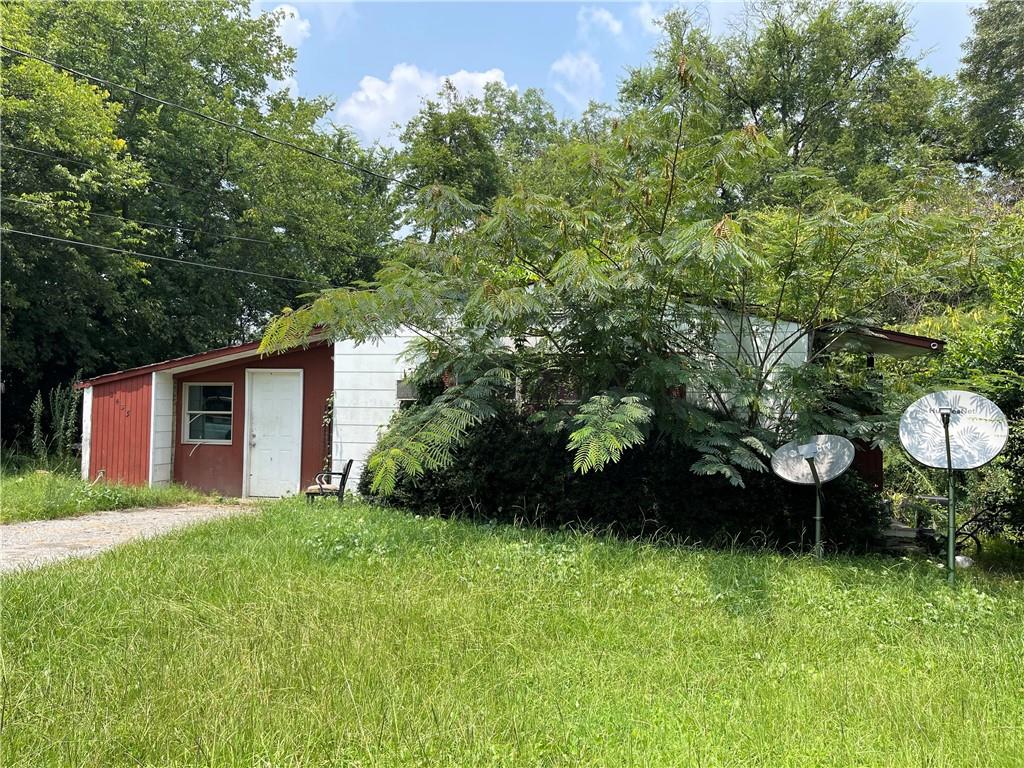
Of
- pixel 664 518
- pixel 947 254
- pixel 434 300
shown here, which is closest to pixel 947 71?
pixel 947 254

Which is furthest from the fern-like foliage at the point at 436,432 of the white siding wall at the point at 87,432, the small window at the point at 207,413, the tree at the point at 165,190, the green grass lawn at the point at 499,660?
the tree at the point at 165,190

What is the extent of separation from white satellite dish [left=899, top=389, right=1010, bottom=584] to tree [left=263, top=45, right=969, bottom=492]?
1.87 feet

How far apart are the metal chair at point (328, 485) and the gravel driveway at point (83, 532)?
95 cm

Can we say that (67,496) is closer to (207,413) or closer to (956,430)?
(207,413)

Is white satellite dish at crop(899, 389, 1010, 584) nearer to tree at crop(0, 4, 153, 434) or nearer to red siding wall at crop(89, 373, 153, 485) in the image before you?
red siding wall at crop(89, 373, 153, 485)

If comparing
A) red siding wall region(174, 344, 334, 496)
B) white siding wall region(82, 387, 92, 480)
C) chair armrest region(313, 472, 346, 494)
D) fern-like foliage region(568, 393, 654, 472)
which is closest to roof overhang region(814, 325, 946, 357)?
fern-like foliage region(568, 393, 654, 472)

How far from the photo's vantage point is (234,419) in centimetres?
1023

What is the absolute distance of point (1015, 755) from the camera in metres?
2.67

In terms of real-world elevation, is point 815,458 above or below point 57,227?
below

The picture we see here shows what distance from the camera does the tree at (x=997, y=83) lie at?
1546 centimetres

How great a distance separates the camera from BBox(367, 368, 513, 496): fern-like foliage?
5.16 metres

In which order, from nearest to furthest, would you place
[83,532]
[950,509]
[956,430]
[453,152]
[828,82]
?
[950,509]
[956,430]
[83,532]
[828,82]
[453,152]

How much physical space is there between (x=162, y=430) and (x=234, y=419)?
1.21 meters

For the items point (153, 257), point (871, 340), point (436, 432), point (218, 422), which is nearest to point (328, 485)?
point (218, 422)
